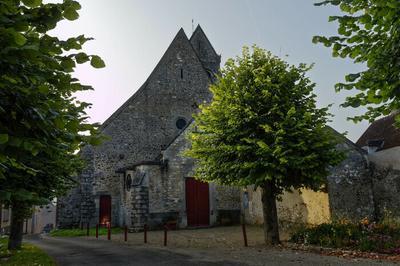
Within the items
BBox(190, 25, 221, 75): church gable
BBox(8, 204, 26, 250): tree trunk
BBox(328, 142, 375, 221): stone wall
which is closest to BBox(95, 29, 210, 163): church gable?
BBox(190, 25, 221, 75): church gable

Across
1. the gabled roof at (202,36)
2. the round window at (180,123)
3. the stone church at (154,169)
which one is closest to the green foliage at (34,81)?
the stone church at (154,169)

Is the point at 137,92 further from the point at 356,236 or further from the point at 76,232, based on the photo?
the point at 356,236

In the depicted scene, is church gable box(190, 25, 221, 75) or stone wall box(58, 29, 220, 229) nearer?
stone wall box(58, 29, 220, 229)

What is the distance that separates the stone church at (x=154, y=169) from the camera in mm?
18516

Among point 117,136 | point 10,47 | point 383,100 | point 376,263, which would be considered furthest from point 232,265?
point 117,136

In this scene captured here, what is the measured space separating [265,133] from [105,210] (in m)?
13.3

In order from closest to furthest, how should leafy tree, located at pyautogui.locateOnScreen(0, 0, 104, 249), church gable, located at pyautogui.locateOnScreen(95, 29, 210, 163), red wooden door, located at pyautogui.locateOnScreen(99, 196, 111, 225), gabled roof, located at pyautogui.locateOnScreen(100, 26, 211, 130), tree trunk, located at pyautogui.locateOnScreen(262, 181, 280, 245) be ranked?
leafy tree, located at pyautogui.locateOnScreen(0, 0, 104, 249) → tree trunk, located at pyautogui.locateOnScreen(262, 181, 280, 245) → red wooden door, located at pyautogui.locateOnScreen(99, 196, 111, 225) → gabled roof, located at pyautogui.locateOnScreen(100, 26, 211, 130) → church gable, located at pyautogui.locateOnScreen(95, 29, 210, 163)

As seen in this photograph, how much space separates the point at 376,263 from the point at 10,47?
7859 millimetres

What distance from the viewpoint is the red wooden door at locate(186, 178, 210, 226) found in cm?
1950

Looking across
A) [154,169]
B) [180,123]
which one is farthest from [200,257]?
[180,123]

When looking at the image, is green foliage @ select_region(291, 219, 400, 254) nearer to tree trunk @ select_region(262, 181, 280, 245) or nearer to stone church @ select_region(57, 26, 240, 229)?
tree trunk @ select_region(262, 181, 280, 245)

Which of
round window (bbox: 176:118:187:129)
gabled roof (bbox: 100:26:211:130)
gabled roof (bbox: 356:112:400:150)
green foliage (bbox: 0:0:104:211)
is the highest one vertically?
gabled roof (bbox: 100:26:211:130)

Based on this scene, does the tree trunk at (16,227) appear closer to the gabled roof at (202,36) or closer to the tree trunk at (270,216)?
the tree trunk at (270,216)

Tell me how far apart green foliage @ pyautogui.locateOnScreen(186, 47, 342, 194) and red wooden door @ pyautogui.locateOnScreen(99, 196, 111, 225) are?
1084 cm
